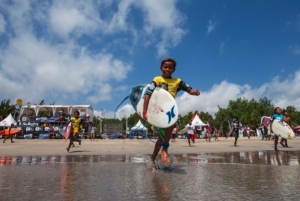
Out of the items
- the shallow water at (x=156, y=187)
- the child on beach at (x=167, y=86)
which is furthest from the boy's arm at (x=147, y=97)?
the shallow water at (x=156, y=187)

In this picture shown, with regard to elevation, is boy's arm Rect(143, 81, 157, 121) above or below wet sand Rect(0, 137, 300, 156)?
above

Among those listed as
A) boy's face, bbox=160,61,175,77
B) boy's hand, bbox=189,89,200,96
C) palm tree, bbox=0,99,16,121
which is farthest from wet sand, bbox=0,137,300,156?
palm tree, bbox=0,99,16,121

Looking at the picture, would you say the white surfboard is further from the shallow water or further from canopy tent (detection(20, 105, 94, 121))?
canopy tent (detection(20, 105, 94, 121))

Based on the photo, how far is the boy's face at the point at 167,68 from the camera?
4.95m

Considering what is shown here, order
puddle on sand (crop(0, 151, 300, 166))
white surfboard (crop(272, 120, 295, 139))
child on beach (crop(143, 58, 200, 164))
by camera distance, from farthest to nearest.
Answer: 1. white surfboard (crop(272, 120, 295, 139))
2. puddle on sand (crop(0, 151, 300, 166))
3. child on beach (crop(143, 58, 200, 164))

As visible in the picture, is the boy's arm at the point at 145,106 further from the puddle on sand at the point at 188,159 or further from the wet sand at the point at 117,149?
the puddle on sand at the point at 188,159

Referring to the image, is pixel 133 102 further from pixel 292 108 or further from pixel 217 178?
pixel 292 108

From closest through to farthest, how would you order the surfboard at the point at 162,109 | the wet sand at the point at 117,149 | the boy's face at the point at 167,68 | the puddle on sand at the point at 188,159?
the surfboard at the point at 162,109
the boy's face at the point at 167,68
the puddle on sand at the point at 188,159
the wet sand at the point at 117,149

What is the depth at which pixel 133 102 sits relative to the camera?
5.28 metres

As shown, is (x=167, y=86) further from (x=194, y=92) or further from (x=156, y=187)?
(x=156, y=187)

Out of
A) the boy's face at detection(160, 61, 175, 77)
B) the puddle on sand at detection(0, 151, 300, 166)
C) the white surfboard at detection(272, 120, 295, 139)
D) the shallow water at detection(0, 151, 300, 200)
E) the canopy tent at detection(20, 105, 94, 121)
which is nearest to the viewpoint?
the shallow water at detection(0, 151, 300, 200)

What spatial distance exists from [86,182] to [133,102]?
7.50 feet

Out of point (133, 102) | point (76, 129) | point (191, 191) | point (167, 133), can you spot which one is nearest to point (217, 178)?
point (191, 191)

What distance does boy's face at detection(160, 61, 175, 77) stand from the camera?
495 cm
